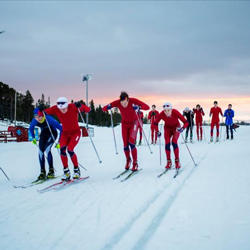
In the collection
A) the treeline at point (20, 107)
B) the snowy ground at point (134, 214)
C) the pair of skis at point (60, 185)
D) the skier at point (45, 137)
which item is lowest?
the pair of skis at point (60, 185)

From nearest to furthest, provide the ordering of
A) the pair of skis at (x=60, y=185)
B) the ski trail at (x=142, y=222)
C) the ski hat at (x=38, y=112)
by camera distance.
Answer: the ski trail at (x=142, y=222) < the pair of skis at (x=60, y=185) < the ski hat at (x=38, y=112)

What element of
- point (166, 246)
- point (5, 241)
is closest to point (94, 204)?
point (5, 241)

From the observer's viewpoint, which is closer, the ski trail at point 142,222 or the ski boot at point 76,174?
the ski trail at point 142,222

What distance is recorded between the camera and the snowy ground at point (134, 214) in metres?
2.66

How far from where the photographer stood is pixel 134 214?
3.40 m

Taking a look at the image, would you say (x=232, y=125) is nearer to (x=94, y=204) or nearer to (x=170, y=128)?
(x=170, y=128)

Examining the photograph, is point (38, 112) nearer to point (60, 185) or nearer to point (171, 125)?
point (60, 185)

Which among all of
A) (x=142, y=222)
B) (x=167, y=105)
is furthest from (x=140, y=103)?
(x=142, y=222)

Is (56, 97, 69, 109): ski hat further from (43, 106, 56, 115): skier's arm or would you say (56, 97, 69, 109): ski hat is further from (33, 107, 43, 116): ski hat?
Result: (33, 107, 43, 116): ski hat

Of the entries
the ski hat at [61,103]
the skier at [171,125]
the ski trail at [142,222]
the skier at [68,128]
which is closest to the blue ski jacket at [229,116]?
the skier at [171,125]

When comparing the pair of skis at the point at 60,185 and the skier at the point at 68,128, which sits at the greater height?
the skier at the point at 68,128

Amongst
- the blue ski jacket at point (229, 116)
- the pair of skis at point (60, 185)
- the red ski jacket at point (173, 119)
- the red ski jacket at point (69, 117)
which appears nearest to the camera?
the pair of skis at point (60, 185)

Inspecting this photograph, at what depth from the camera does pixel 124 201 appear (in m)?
4.00

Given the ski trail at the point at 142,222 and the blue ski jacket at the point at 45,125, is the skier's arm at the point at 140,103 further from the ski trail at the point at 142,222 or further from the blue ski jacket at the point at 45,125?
the ski trail at the point at 142,222
